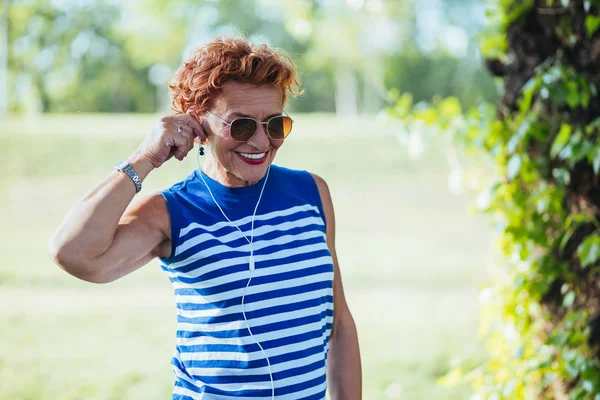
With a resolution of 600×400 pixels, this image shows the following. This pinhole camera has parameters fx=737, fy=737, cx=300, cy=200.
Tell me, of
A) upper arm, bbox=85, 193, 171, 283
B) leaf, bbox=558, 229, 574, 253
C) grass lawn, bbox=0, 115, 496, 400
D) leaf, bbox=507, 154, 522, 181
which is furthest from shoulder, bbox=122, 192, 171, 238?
grass lawn, bbox=0, 115, 496, 400

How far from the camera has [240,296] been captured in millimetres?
1516

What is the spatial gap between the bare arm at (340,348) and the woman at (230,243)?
127 mm

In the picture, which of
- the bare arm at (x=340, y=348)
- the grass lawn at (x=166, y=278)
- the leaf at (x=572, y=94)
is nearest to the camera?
the bare arm at (x=340, y=348)

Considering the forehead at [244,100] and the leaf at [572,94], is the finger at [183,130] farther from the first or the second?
the leaf at [572,94]

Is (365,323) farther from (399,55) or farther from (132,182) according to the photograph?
(399,55)

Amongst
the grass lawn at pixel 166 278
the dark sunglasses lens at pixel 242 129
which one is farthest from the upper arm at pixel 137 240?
the grass lawn at pixel 166 278

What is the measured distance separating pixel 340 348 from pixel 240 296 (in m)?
0.34

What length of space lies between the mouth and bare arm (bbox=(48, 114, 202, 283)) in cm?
11

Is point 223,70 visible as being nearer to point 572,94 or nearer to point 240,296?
point 240,296

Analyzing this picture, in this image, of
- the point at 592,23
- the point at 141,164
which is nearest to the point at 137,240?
the point at 141,164

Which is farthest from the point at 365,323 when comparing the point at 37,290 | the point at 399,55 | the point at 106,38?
the point at 106,38

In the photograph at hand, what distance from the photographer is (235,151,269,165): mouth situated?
5.08 ft

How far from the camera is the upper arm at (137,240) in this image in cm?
145

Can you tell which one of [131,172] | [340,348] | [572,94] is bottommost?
[340,348]
